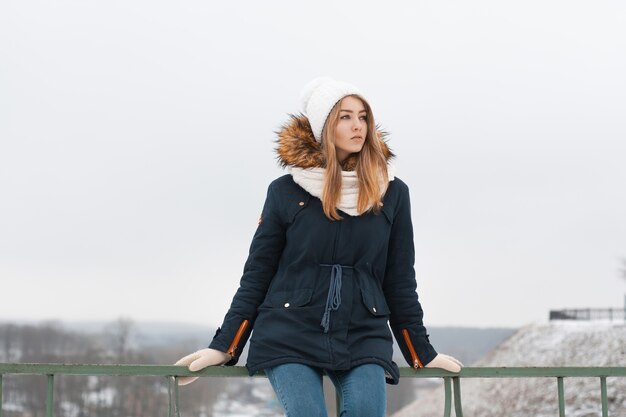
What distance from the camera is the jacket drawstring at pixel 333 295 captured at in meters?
3.58

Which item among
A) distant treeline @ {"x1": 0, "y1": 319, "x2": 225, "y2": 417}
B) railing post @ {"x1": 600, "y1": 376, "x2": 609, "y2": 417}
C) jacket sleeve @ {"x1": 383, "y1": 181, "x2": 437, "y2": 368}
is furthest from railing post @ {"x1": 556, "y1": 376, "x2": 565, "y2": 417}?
distant treeline @ {"x1": 0, "y1": 319, "x2": 225, "y2": 417}

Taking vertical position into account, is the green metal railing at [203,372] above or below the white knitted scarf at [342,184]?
below

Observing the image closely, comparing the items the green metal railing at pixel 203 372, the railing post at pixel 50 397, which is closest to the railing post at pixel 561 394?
the green metal railing at pixel 203 372

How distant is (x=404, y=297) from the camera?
3.87m

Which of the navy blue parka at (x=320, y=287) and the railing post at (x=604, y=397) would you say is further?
the railing post at (x=604, y=397)

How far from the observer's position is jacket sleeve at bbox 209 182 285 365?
3.70m

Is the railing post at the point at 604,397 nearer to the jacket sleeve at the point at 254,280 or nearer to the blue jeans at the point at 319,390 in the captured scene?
the blue jeans at the point at 319,390

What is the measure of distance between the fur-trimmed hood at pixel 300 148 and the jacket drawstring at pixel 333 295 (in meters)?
0.48

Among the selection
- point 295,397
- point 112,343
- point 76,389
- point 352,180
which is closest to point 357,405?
point 295,397

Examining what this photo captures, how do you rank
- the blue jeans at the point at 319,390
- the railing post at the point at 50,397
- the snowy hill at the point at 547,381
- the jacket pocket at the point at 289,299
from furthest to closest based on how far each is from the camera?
the snowy hill at the point at 547,381 < the railing post at the point at 50,397 < the jacket pocket at the point at 289,299 < the blue jeans at the point at 319,390

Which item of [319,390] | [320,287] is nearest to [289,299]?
[320,287]

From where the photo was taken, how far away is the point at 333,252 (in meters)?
3.69

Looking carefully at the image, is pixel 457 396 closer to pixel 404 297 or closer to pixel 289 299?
pixel 404 297

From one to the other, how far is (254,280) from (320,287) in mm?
306
